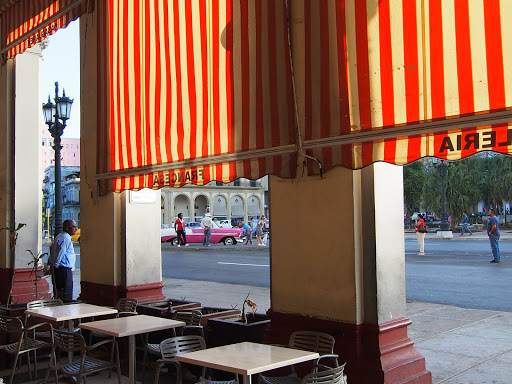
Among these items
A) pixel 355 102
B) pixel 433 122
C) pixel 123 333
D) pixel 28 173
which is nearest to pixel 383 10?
pixel 355 102

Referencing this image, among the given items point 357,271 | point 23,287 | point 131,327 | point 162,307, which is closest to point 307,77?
point 357,271

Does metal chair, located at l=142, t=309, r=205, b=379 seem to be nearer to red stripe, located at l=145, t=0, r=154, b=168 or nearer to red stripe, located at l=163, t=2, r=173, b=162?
red stripe, located at l=163, t=2, r=173, b=162

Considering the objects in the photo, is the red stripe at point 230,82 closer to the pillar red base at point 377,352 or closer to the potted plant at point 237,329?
the potted plant at point 237,329

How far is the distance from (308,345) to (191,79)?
3.29m

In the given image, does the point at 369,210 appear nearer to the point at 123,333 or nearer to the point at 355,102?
the point at 355,102

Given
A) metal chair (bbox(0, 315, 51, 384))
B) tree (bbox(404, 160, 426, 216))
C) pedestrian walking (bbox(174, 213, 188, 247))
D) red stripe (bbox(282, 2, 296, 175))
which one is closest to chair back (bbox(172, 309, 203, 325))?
metal chair (bbox(0, 315, 51, 384))

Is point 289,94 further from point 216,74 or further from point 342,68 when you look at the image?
point 216,74

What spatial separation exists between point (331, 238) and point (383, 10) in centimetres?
194

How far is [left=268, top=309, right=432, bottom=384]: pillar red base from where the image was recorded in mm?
4535

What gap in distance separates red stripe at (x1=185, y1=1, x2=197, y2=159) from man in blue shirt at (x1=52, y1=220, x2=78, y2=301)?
10.7ft

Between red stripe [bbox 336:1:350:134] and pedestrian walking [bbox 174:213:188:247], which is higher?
red stripe [bbox 336:1:350:134]

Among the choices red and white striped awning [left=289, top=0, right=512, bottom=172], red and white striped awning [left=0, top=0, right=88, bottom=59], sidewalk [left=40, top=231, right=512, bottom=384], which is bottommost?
sidewalk [left=40, top=231, right=512, bottom=384]

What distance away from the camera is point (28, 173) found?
34.6 ft

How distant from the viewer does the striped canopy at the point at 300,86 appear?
4.09m
